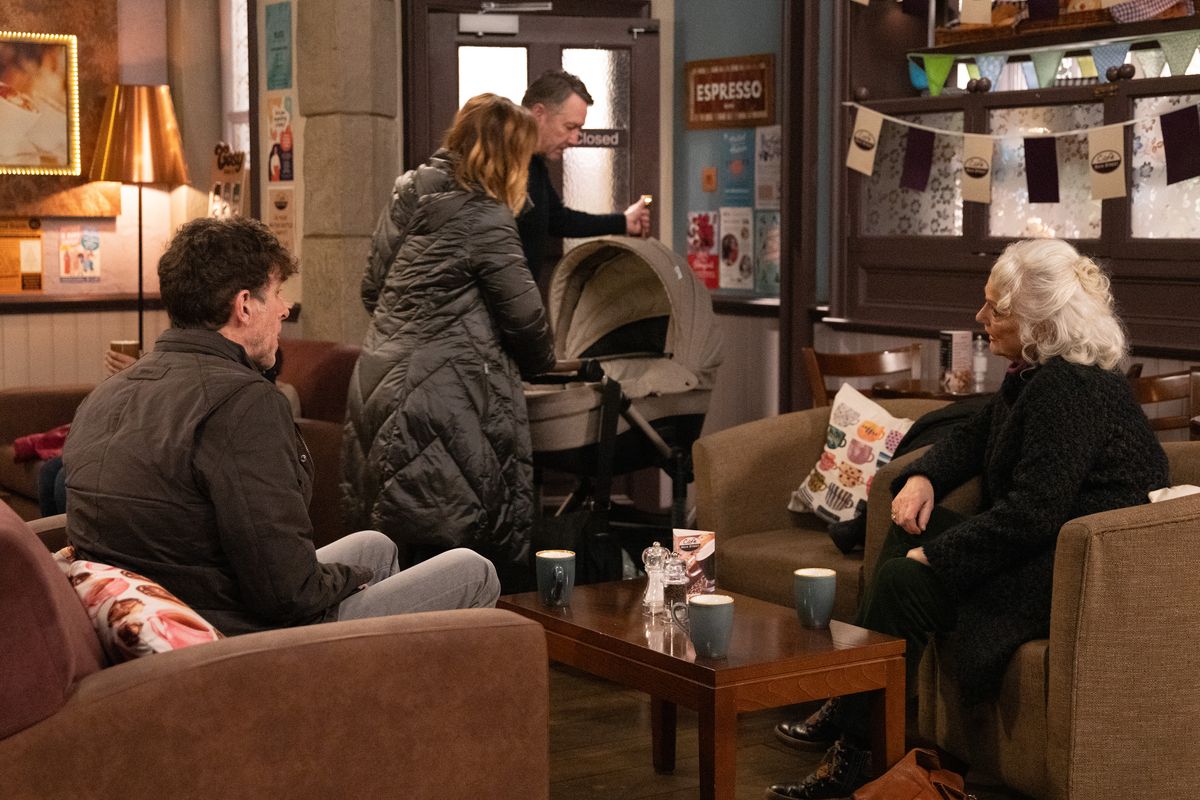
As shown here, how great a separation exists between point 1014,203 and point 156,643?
12.4 feet

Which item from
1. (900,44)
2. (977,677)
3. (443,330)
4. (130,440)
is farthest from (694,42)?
(130,440)

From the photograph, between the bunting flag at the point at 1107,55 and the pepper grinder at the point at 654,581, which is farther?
the bunting flag at the point at 1107,55

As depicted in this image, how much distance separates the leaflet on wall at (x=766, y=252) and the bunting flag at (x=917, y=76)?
2.83ft

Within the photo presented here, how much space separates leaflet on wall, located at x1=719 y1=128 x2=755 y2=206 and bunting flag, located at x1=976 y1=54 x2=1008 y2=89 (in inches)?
49.2

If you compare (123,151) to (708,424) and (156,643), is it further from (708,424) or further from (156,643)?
(156,643)

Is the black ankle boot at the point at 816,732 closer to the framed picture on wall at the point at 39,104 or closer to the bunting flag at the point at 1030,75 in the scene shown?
the bunting flag at the point at 1030,75

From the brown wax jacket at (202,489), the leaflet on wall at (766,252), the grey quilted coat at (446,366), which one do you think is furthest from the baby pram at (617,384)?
the brown wax jacket at (202,489)

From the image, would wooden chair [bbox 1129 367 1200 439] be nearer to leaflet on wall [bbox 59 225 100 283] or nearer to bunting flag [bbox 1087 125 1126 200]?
bunting flag [bbox 1087 125 1126 200]

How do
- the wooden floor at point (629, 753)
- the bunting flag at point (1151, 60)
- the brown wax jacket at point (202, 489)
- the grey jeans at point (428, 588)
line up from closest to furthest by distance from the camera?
the brown wax jacket at point (202, 489)
the grey jeans at point (428, 588)
the wooden floor at point (629, 753)
the bunting flag at point (1151, 60)

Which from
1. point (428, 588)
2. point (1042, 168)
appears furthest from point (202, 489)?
point (1042, 168)

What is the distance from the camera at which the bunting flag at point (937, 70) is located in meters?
5.61

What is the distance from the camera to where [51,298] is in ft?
25.4

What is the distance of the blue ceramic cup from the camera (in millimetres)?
3141

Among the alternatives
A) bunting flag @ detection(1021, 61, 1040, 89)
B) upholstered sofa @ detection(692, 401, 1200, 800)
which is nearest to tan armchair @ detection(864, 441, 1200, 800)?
upholstered sofa @ detection(692, 401, 1200, 800)
